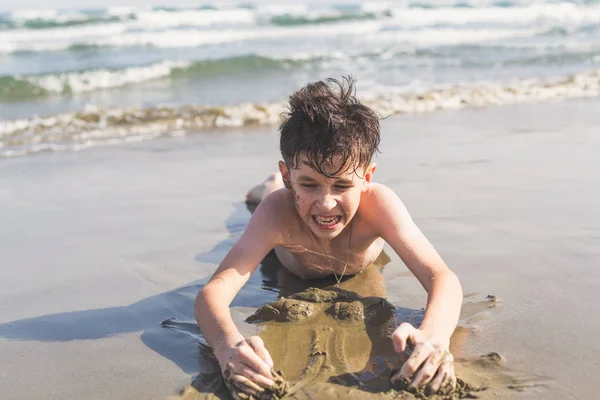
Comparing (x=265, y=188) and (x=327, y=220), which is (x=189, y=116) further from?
(x=327, y=220)

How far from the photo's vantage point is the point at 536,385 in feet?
8.37

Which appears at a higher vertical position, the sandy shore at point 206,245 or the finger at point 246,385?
the finger at point 246,385

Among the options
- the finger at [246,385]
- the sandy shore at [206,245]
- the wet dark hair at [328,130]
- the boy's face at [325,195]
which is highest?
the wet dark hair at [328,130]

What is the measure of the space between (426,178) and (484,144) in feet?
4.85

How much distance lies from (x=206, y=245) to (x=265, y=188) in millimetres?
879

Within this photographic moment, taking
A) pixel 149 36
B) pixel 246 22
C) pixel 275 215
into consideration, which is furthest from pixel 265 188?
pixel 246 22

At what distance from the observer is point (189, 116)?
31.1ft

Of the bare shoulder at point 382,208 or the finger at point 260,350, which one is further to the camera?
the bare shoulder at point 382,208

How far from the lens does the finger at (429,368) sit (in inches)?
95.3

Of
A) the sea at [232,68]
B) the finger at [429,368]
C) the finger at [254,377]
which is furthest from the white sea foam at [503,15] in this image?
the finger at [254,377]

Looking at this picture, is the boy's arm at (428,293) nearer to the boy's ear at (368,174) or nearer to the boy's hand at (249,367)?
the boy's ear at (368,174)

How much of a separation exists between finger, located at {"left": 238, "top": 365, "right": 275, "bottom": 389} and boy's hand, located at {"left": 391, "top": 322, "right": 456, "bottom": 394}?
0.45m

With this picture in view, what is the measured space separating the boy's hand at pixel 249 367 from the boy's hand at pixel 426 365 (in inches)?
18.0

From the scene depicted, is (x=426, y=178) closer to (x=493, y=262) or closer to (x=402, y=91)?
(x=493, y=262)
